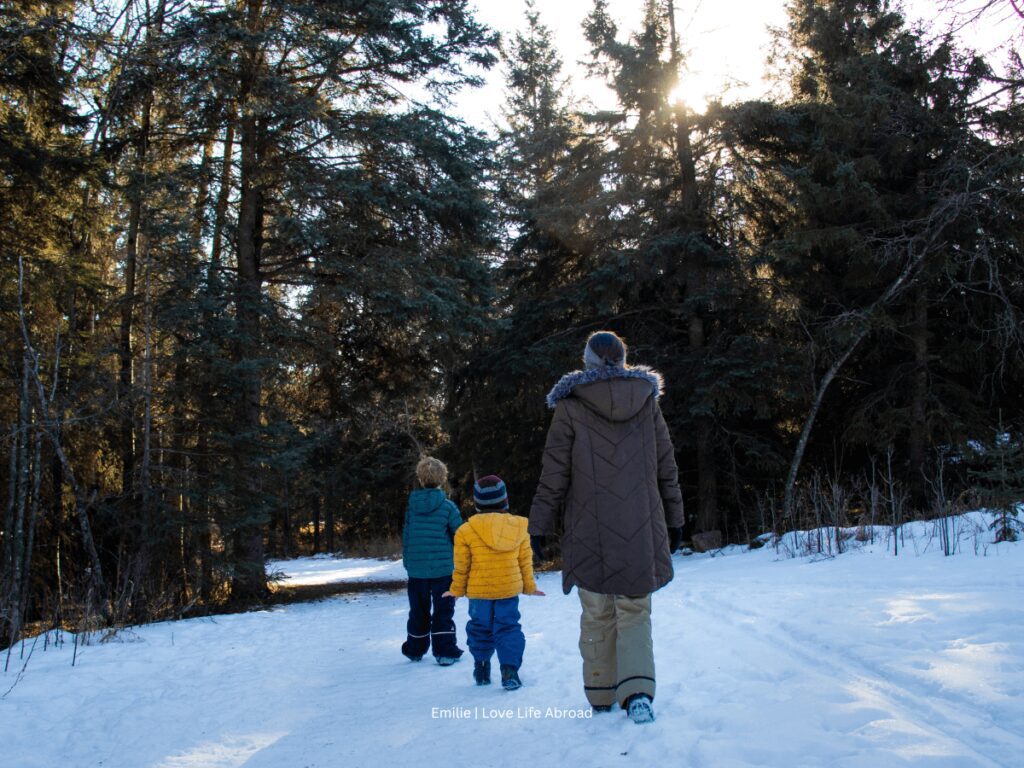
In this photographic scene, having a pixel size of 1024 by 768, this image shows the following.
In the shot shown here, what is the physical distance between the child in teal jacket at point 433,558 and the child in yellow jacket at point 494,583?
891 millimetres

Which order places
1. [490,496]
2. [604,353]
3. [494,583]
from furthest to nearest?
[490,496] → [494,583] → [604,353]

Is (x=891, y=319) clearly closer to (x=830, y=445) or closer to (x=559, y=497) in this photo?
(x=830, y=445)

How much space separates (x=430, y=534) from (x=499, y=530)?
1.23 meters

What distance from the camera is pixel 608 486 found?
13.0 feet

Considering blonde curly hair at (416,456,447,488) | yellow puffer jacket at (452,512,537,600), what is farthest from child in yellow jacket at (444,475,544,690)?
blonde curly hair at (416,456,447,488)

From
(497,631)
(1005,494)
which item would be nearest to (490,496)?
(497,631)

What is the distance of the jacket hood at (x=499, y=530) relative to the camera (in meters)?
4.96

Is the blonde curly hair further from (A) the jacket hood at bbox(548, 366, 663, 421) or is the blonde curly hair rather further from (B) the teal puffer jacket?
(A) the jacket hood at bbox(548, 366, 663, 421)

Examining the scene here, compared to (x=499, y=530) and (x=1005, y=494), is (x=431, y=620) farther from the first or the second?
(x=1005, y=494)

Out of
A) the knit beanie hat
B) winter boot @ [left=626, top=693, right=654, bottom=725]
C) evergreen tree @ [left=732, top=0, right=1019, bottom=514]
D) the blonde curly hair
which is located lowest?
winter boot @ [left=626, top=693, right=654, bottom=725]

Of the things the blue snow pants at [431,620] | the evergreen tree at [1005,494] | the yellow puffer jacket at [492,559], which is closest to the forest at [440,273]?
the evergreen tree at [1005,494]

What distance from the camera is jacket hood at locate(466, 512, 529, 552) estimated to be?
195 inches

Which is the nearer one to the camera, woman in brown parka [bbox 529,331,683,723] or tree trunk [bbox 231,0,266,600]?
woman in brown parka [bbox 529,331,683,723]

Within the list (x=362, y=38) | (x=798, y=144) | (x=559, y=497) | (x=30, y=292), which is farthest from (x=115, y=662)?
(x=798, y=144)
